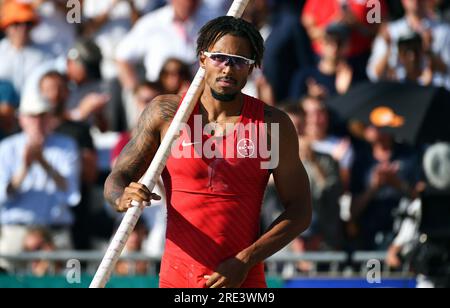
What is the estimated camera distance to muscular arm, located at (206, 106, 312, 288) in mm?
7715

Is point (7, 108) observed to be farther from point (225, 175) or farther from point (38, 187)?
point (225, 175)

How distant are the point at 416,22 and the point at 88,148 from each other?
3.90 meters

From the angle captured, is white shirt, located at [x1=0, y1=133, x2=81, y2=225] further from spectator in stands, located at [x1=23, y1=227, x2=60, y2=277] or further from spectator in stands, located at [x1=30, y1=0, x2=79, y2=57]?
spectator in stands, located at [x1=30, y1=0, x2=79, y2=57]

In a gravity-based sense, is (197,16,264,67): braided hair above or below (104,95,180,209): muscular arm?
above

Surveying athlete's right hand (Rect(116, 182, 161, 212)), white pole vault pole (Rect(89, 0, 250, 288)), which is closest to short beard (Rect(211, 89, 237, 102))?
white pole vault pole (Rect(89, 0, 250, 288))

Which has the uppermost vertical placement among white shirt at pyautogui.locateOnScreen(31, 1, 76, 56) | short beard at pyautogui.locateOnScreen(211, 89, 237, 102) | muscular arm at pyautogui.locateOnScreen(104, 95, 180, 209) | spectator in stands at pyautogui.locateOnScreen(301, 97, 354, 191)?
white shirt at pyautogui.locateOnScreen(31, 1, 76, 56)

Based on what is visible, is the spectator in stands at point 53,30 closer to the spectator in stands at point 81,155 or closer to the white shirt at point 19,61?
the white shirt at point 19,61

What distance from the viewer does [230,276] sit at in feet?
25.3

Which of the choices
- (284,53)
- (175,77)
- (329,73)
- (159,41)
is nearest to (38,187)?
(175,77)

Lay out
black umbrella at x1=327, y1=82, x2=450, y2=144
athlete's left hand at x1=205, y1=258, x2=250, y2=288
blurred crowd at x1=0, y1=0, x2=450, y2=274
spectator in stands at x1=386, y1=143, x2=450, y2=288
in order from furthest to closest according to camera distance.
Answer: black umbrella at x1=327, y1=82, x2=450, y2=144, blurred crowd at x1=0, y1=0, x2=450, y2=274, spectator in stands at x1=386, y1=143, x2=450, y2=288, athlete's left hand at x1=205, y1=258, x2=250, y2=288

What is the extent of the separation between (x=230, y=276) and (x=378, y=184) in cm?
621

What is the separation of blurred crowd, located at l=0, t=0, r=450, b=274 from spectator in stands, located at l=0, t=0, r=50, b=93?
15mm
